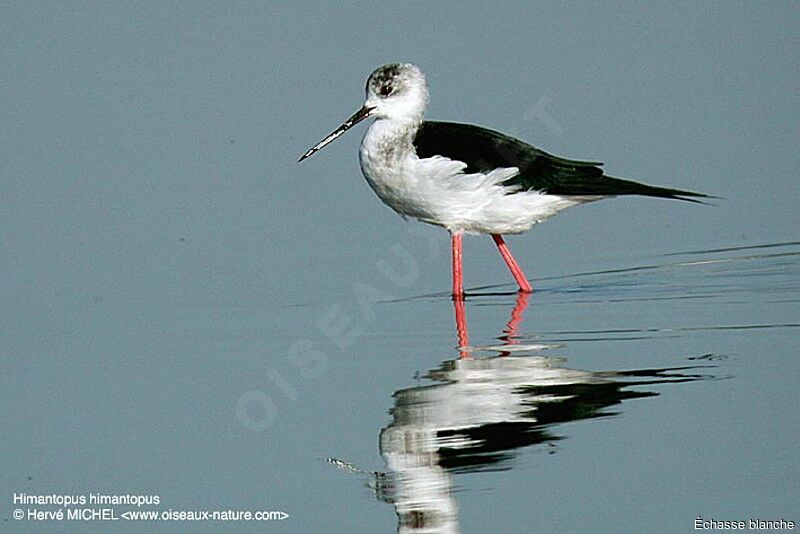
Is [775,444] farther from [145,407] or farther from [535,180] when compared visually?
[535,180]

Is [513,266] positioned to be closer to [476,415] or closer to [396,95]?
[396,95]

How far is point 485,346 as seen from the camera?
8547 millimetres

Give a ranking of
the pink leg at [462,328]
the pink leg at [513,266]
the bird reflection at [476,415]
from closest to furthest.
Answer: the bird reflection at [476,415] → the pink leg at [462,328] → the pink leg at [513,266]

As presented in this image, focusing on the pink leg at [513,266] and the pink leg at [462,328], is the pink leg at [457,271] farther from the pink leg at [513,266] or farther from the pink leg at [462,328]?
the pink leg at [513,266]

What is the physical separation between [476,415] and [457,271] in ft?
11.0

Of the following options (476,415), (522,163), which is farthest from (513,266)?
(476,415)

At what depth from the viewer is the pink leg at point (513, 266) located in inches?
404

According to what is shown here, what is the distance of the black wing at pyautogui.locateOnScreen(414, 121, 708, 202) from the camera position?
399 inches

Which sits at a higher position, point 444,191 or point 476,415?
point 444,191

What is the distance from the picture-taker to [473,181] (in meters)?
10.1

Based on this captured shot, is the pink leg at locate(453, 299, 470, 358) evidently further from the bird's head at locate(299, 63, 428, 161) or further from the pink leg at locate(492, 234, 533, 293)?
the bird's head at locate(299, 63, 428, 161)

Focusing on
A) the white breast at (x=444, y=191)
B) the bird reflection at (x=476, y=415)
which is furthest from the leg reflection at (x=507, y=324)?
the white breast at (x=444, y=191)

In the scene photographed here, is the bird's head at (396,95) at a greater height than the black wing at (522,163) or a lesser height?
greater

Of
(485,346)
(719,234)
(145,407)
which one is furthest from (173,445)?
(719,234)
